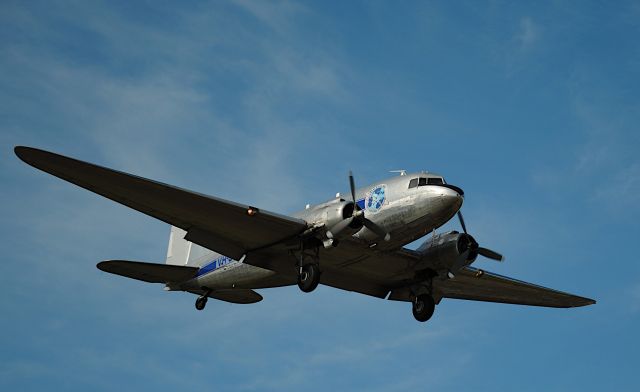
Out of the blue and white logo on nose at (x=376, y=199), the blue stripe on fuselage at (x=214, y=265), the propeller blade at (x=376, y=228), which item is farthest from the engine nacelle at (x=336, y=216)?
the blue stripe on fuselage at (x=214, y=265)

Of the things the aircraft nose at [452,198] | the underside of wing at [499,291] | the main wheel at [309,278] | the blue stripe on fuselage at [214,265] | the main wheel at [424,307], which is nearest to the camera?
the aircraft nose at [452,198]

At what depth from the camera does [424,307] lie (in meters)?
36.5

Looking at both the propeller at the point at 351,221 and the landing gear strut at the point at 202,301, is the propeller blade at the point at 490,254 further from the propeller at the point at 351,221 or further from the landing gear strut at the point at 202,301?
the landing gear strut at the point at 202,301

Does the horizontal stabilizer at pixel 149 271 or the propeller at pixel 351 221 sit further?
the horizontal stabilizer at pixel 149 271

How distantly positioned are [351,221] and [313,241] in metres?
1.81

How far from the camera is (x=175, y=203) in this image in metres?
31.5

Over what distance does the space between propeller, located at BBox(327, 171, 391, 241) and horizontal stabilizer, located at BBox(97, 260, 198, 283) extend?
28.3 feet

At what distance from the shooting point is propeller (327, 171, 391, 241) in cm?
3112

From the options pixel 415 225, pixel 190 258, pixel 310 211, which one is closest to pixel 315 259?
pixel 310 211

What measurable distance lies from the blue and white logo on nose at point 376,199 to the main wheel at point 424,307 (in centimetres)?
608

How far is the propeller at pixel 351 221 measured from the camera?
31125 mm

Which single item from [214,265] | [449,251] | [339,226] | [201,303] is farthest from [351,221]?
[201,303]

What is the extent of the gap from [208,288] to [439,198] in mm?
11492

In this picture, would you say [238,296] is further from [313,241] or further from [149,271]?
[313,241]
